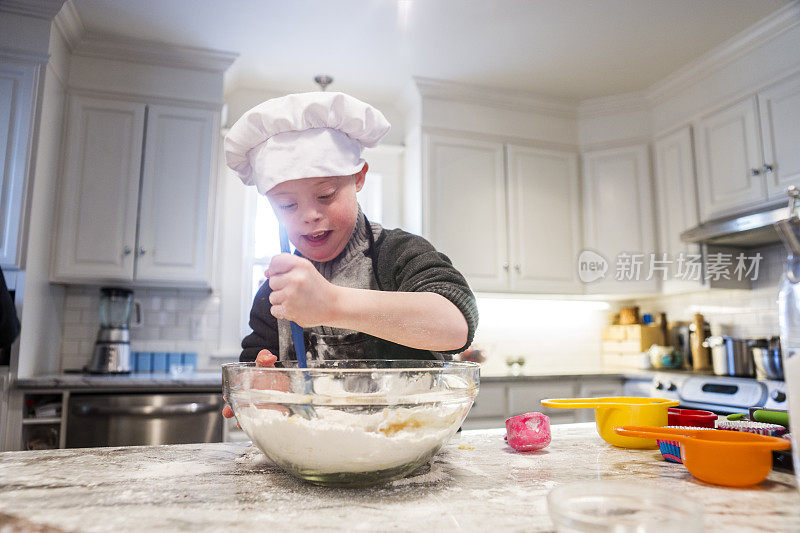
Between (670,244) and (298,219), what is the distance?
2.97m

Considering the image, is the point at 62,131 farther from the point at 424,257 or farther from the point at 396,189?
the point at 424,257

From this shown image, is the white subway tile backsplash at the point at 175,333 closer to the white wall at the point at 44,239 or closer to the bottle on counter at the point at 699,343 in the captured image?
the white wall at the point at 44,239

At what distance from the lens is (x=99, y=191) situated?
280 centimetres

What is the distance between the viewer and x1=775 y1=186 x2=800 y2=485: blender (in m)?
0.54

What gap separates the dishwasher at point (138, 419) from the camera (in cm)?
235

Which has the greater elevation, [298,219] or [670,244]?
[670,244]

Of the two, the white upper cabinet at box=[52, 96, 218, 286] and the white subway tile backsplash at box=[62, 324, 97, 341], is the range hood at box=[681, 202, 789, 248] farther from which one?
the white subway tile backsplash at box=[62, 324, 97, 341]

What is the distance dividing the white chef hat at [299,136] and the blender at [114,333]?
2.22 metres

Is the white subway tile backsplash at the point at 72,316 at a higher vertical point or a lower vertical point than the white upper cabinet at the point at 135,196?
lower

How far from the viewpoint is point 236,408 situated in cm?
71

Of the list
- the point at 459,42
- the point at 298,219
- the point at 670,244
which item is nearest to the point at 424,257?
the point at 298,219

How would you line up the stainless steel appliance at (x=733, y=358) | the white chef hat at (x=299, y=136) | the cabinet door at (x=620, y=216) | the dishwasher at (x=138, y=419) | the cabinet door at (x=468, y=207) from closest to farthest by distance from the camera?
the white chef hat at (x=299, y=136) < the dishwasher at (x=138, y=419) < the stainless steel appliance at (x=733, y=358) < the cabinet door at (x=468, y=207) < the cabinet door at (x=620, y=216)

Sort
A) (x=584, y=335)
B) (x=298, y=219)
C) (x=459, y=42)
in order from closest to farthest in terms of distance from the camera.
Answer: (x=298, y=219)
(x=459, y=42)
(x=584, y=335)

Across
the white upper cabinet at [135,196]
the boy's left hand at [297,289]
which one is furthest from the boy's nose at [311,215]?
the white upper cabinet at [135,196]
